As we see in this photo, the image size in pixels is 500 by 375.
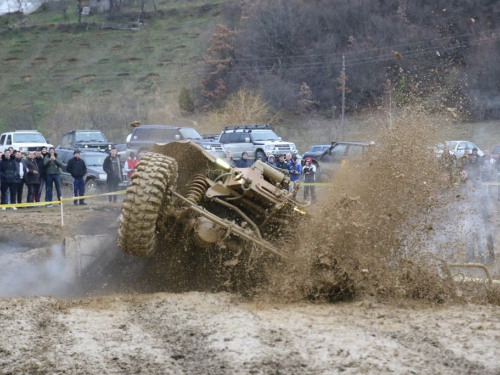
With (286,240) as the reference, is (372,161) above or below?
above

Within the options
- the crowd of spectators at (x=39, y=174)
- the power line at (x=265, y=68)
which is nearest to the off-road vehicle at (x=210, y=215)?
the crowd of spectators at (x=39, y=174)

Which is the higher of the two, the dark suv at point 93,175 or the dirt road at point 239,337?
the dirt road at point 239,337

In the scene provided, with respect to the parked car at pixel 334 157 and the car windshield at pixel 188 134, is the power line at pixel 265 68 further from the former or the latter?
the parked car at pixel 334 157

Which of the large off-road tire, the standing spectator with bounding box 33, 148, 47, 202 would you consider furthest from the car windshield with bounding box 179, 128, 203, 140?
the large off-road tire

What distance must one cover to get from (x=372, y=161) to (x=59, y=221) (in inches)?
327

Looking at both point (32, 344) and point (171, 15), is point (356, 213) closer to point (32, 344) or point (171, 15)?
point (32, 344)

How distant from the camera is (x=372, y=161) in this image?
9781 mm

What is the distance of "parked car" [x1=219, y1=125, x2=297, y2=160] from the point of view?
28.6 meters

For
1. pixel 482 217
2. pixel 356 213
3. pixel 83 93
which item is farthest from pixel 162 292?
pixel 83 93

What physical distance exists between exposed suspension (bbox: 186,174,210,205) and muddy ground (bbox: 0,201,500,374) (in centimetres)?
108

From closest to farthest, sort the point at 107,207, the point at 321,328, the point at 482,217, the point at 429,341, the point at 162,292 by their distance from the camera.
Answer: the point at 429,341, the point at 321,328, the point at 162,292, the point at 482,217, the point at 107,207

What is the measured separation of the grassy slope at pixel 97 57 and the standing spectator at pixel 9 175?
29461mm

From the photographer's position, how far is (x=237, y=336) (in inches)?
268

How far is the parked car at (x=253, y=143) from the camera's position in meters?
28.6
